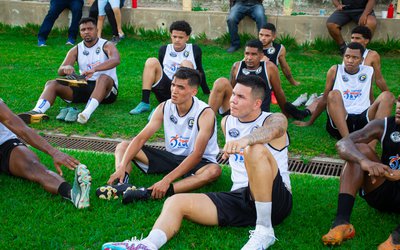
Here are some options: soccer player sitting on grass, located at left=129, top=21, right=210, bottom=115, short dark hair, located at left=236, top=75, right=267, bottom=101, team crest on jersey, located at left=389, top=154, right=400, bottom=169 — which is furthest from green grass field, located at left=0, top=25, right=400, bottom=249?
short dark hair, located at left=236, top=75, right=267, bottom=101

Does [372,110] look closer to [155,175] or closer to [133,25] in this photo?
[155,175]

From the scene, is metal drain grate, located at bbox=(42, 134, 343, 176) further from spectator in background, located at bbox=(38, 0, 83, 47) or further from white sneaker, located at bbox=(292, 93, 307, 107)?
spectator in background, located at bbox=(38, 0, 83, 47)

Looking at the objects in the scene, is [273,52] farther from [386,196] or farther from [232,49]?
[386,196]

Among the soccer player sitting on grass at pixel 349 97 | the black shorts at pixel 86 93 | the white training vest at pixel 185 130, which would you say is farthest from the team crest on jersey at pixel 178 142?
the black shorts at pixel 86 93

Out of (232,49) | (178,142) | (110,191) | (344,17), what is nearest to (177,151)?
(178,142)

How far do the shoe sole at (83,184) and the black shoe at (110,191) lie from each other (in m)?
0.22

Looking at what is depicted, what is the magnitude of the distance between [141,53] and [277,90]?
16.2ft

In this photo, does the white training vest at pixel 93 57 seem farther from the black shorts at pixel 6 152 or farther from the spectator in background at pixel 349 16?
the spectator in background at pixel 349 16

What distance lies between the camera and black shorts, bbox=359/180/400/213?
13.9ft

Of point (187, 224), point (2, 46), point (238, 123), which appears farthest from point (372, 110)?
point (2, 46)

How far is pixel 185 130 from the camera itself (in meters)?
5.30

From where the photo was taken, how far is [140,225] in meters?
4.29

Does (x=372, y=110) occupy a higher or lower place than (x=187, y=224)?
higher

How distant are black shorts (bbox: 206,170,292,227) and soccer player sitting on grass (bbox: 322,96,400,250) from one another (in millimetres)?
409
